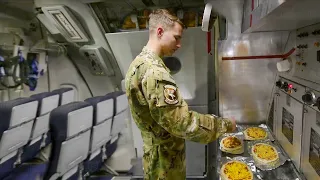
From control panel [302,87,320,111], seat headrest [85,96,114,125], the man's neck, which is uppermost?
the man's neck

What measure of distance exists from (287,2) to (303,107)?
35.3 inches

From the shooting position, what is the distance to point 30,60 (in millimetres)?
3367

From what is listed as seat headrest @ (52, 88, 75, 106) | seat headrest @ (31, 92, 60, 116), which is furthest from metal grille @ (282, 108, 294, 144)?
seat headrest @ (52, 88, 75, 106)

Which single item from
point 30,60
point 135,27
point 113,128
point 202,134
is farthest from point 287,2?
point 30,60

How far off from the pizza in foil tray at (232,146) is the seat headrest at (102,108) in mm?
1518

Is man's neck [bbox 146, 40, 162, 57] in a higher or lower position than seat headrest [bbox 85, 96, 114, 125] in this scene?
higher

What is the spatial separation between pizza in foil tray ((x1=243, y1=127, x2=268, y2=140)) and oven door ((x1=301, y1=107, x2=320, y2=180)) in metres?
0.61

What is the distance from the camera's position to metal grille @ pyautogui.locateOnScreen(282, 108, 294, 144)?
5.36 ft

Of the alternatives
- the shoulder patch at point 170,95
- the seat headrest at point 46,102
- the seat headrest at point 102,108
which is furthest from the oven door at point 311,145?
the seat headrest at point 46,102

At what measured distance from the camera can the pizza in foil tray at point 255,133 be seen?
6.77ft

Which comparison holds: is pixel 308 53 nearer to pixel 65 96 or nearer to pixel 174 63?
pixel 174 63

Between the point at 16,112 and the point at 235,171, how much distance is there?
2.10 m

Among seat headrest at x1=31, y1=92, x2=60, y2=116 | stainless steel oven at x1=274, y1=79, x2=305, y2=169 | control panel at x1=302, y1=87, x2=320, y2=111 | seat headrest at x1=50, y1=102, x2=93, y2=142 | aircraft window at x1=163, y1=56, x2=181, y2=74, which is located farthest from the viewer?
seat headrest at x1=31, y1=92, x2=60, y2=116

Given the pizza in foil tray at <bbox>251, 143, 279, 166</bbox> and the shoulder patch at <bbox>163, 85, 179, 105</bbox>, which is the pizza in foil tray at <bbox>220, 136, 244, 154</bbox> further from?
the shoulder patch at <bbox>163, 85, 179, 105</bbox>
